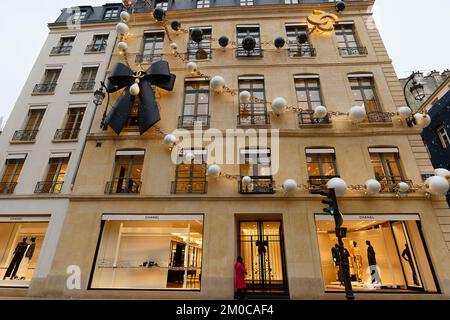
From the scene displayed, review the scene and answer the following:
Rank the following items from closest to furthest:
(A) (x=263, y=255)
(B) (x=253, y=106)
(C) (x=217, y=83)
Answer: (A) (x=263, y=255)
(C) (x=217, y=83)
(B) (x=253, y=106)

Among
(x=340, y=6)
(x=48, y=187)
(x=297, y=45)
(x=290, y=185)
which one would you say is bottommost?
(x=290, y=185)

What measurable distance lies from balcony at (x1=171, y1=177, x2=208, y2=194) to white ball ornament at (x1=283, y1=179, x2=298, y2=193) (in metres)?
3.20

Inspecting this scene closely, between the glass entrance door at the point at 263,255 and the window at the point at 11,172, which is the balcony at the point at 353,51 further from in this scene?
the window at the point at 11,172

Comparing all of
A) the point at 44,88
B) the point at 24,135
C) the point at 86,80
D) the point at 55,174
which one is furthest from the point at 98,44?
the point at 55,174

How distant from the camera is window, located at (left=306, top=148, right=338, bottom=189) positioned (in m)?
9.98

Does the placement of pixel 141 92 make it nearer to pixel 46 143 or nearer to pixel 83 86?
pixel 83 86

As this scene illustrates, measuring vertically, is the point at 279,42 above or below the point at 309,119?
above

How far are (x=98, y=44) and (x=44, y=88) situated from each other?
13.3 ft

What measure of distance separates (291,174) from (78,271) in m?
8.98

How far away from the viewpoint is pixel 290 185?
9.16 m

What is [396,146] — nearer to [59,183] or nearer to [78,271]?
[78,271]

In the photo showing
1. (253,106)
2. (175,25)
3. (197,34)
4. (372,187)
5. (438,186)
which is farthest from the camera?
(175,25)

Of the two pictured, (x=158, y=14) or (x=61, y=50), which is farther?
(x=61, y=50)
